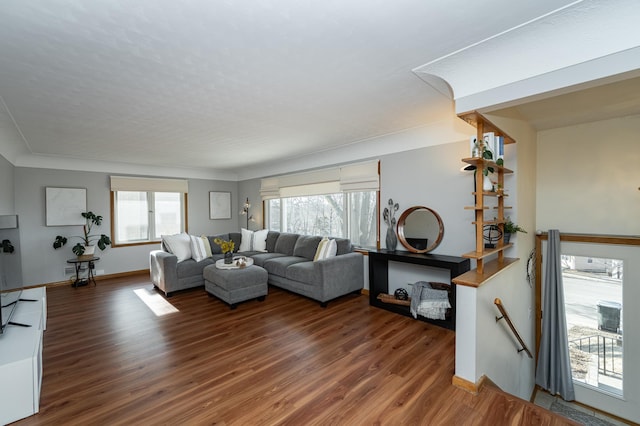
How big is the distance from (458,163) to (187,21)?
3.16 meters

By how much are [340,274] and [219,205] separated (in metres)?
4.44

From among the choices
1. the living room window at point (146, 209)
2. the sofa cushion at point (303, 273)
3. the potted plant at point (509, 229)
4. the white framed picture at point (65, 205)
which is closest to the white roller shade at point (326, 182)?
the sofa cushion at point (303, 273)

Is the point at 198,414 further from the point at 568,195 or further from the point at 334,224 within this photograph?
the point at 568,195

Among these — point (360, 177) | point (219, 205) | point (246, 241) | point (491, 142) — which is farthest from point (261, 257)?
point (491, 142)

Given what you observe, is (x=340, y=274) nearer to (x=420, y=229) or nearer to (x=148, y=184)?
(x=420, y=229)

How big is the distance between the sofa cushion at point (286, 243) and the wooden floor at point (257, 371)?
1609 millimetres

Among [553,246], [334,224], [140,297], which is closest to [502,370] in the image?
[553,246]

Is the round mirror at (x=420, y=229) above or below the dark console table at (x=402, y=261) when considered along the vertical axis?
above

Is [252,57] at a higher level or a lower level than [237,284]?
higher

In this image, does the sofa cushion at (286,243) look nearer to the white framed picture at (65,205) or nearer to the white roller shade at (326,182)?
the white roller shade at (326,182)

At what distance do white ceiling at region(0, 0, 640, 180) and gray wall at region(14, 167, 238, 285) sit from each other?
6.39 feet

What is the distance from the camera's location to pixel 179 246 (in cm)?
475

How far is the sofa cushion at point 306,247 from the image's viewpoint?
190 inches

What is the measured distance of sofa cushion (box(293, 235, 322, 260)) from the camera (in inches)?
190
